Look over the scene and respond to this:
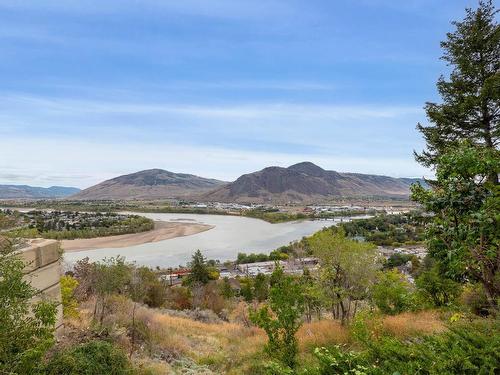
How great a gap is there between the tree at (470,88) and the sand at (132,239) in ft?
163

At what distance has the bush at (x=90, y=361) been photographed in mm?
5439

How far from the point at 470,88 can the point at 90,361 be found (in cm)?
1440

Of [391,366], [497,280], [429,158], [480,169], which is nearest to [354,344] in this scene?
[497,280]

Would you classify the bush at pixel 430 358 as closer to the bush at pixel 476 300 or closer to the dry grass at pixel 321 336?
the dry grass at pixel 321 336

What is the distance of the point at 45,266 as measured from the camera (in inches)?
286

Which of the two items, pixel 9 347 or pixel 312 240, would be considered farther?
pixel 312 240

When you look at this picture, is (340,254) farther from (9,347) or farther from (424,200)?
(9,347)

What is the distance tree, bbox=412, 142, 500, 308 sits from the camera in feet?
14.9

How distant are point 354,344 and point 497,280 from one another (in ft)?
13.8

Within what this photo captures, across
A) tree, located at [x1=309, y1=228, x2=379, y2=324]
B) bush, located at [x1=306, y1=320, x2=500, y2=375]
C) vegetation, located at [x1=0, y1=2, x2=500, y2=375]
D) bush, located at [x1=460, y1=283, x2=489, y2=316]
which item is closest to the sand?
vegetation, located at [x1=0, y1=2, x2=500, y2=375]

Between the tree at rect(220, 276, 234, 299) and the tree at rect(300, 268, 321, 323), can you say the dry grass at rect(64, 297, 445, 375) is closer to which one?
the tree at rect(300, 268, 321, 323)

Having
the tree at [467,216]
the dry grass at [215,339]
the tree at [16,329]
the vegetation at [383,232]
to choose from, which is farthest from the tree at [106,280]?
the vegetation at [383,232]

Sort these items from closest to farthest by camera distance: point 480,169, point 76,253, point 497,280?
point 480,169 < point 497,280 < point 76,253

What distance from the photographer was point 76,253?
49281 mm
